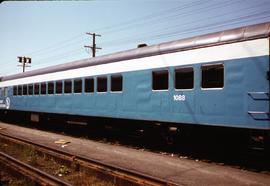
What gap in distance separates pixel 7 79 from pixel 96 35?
1004 cm

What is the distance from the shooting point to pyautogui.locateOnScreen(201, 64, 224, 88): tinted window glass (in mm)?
8781

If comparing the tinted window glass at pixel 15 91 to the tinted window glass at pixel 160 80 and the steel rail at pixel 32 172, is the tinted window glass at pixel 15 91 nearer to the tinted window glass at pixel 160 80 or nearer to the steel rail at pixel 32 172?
the steel rail at pixel 32 172

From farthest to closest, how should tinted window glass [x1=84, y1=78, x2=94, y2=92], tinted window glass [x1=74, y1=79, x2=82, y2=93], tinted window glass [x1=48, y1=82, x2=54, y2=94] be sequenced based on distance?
tinted window glass [x1=48, y1=82, x2=54, y2=94]
tinted window glass [x1=74, y1=79, x2=82, y2=93]
tinted window glass [x1=84, y1=78, x2=94, y2=92]

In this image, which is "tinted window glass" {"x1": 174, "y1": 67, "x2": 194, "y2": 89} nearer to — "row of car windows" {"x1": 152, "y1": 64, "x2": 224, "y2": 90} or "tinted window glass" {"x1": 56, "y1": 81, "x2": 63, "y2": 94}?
"row of car windows" {"x1": 152, "y1": 64, "x2": 224, "y2": 90}

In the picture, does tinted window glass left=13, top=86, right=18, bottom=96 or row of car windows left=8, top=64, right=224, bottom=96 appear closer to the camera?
row of car windows left=8, top=64, right=224, bottom=96

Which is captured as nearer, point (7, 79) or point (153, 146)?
point (153, 146)

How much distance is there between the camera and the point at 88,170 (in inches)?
324

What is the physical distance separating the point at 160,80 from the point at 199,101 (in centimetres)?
A: 182

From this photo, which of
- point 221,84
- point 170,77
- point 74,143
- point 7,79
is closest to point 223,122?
point 221,84

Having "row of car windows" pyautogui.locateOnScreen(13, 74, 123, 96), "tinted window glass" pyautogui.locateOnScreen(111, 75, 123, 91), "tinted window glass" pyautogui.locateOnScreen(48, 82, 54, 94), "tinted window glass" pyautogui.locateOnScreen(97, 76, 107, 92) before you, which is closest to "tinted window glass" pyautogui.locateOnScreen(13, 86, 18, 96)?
"row of car windows" pyautogui.locateOnScreen(13, 74, 123, 96)

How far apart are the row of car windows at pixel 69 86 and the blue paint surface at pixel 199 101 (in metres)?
0.32

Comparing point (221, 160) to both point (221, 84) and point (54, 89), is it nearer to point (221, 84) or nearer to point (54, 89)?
point (221, 84)

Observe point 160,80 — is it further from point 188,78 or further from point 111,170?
point 111,170

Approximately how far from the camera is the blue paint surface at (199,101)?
7.86 m
